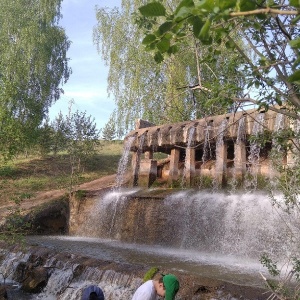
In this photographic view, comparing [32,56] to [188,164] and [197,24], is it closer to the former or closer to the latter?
[188,164]

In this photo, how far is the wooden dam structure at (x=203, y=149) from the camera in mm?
13680

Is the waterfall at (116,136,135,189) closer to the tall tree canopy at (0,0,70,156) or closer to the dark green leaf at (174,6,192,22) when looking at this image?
the tall tree canopy at (0,0,70,156)

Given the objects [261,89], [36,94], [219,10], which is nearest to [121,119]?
[36,94]

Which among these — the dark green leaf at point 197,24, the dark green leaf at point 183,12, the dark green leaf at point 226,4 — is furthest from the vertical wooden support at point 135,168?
the dark green leaf at point 226,4

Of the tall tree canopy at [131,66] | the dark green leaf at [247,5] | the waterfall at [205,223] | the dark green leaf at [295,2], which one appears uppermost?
the tall tree canopy at [131,66]

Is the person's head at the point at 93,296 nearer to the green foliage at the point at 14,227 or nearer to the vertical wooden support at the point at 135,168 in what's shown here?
the green foliage at the point at 14,227

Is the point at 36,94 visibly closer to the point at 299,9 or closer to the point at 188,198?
the point at 188,198

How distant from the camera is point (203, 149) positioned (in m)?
16.5

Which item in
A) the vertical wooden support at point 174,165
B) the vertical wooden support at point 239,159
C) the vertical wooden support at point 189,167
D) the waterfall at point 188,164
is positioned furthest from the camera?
the vertical wooden support at point 174,165

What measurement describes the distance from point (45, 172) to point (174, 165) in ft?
35.8

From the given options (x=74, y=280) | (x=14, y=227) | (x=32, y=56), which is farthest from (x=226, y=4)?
(x=32, y=56)

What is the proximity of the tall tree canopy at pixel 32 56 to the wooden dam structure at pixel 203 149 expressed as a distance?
8.50 meters

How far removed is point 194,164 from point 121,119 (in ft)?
32.5

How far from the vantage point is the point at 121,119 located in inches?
972
